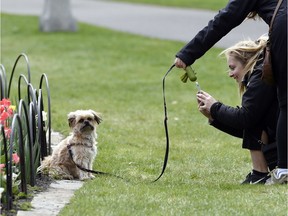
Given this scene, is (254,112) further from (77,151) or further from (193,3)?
(193,3)

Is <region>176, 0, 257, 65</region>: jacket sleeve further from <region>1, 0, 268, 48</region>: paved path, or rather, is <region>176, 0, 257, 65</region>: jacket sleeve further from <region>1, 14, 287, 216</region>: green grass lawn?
<region>1, 0, 268, 48</region>: paved path

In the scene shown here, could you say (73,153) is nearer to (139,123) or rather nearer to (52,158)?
(52,158)

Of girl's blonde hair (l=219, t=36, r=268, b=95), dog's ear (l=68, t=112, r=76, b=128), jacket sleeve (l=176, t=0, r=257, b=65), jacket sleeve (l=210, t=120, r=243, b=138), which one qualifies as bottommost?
dog's ear (l=68, t=112, r=76, b=128)

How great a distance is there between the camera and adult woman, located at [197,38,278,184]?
6.85m

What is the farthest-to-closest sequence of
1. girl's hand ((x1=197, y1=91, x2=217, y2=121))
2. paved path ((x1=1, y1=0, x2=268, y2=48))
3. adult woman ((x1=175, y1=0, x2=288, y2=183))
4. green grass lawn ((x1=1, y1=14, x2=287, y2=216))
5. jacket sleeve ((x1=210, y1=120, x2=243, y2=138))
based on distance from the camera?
paved path ((x1=1, y1=0, x2=268, y2=48)) → jacket sleeve ((x1=210, y1=120, x2=243, y2=138)) → girl's hand ((x1=197, y1=91, x2=217, y2=121)) → adult woman ((x1=175, y1=0, x2=288, y2=183)) → green grass lawn ((x1=1, y1=14, x2=287, y2=216))

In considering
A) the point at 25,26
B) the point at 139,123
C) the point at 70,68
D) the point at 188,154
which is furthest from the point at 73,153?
the point at 25,26

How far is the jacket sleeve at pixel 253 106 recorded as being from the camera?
22.4ft

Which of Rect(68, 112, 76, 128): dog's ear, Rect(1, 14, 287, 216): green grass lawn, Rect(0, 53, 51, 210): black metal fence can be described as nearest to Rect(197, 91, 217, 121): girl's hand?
Rect(1, 14, 287, 216): green grass lawn

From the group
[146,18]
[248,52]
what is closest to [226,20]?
[248,52]

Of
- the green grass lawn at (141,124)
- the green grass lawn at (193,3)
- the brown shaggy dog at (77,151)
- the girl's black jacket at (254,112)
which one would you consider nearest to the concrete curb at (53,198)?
the green grass lawn at (141,124)

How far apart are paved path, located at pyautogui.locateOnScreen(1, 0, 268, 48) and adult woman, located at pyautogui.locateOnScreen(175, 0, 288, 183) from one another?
35.6ft

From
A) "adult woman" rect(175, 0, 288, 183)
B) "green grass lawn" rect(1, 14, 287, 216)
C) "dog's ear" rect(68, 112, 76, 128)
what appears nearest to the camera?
"green grass lawn" rect(1, 14, 287, 216)

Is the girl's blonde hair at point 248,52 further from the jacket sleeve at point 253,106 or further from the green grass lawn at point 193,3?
the green grass lawn at point 193,3

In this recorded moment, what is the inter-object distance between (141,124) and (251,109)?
3.83 meters
